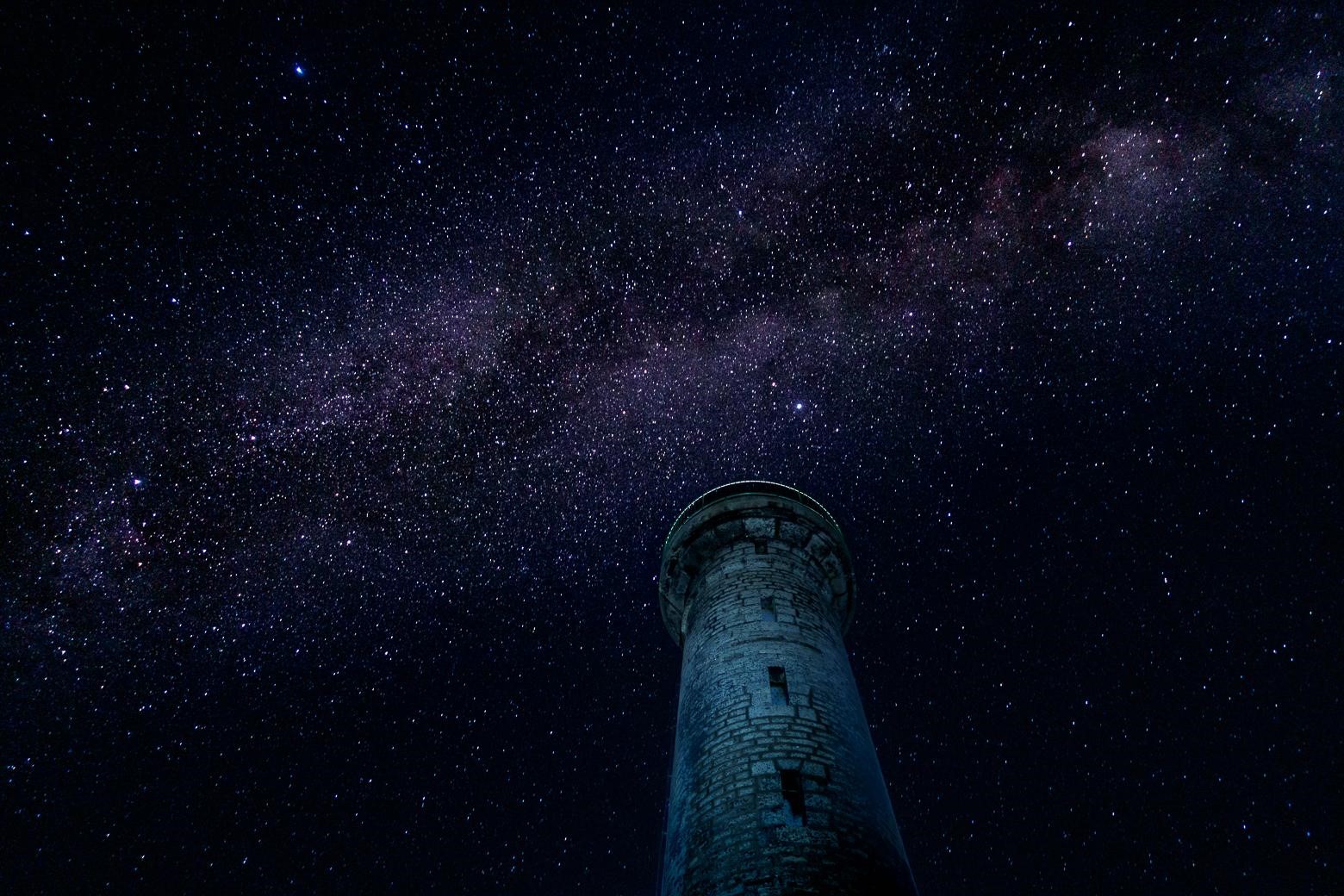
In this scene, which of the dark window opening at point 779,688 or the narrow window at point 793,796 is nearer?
the narrow window at point 793,796

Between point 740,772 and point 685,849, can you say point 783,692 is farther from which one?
point 685,849

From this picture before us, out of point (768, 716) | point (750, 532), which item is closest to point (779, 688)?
point (768, 716)

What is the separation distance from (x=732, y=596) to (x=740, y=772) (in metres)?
3.51

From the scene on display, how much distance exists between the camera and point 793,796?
9.46 metres

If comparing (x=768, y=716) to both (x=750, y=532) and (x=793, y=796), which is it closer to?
(x=793, y=796)

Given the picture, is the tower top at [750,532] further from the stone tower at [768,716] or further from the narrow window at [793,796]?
the narrow window at [793,796]

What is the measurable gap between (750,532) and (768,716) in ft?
13.9

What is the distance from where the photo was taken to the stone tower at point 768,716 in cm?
900

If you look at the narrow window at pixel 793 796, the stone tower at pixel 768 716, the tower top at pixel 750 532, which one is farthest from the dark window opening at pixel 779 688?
the tower top at pixel 750 532

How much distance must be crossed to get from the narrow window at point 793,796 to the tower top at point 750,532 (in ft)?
16.3

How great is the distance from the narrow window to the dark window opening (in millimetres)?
1113

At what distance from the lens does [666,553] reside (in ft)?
49.1

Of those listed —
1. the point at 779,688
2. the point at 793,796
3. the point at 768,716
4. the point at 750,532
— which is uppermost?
the point at 750,532

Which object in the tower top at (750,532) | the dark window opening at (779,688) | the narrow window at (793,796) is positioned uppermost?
the tower top at (750,532)
